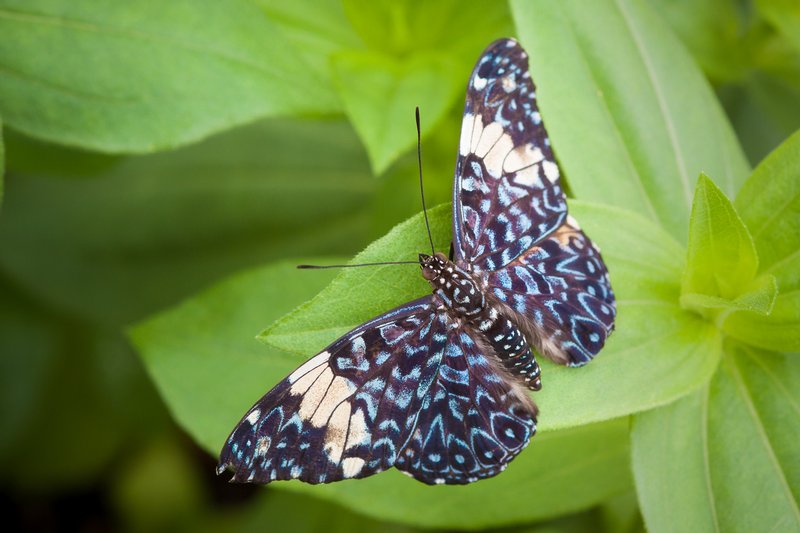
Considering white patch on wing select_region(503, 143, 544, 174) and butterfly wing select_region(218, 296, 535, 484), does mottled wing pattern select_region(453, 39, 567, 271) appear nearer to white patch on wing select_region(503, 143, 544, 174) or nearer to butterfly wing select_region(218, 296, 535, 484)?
white patch on wing select_region(503, 143, 544, 174)

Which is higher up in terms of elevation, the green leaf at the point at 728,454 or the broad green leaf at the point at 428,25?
the broad green leaf at the point at 428,25

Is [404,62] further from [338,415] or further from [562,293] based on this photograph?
[338,415]

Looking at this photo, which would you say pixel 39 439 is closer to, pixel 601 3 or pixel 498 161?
pixel 498 161

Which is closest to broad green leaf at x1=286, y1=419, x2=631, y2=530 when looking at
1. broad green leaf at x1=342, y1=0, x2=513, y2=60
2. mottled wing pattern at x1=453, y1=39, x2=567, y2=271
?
mottled wing pattern at x1=453, y1=39, x2=567, y2=271

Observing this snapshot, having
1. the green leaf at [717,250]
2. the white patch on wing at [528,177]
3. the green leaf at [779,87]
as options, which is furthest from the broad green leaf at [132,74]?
the green leaf at [779,87]

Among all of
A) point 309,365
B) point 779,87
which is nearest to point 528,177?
point 309,365

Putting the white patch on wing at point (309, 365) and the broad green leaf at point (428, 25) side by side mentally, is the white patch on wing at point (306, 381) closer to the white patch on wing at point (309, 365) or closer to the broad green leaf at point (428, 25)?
the white patch on wing at point (309, 365)
